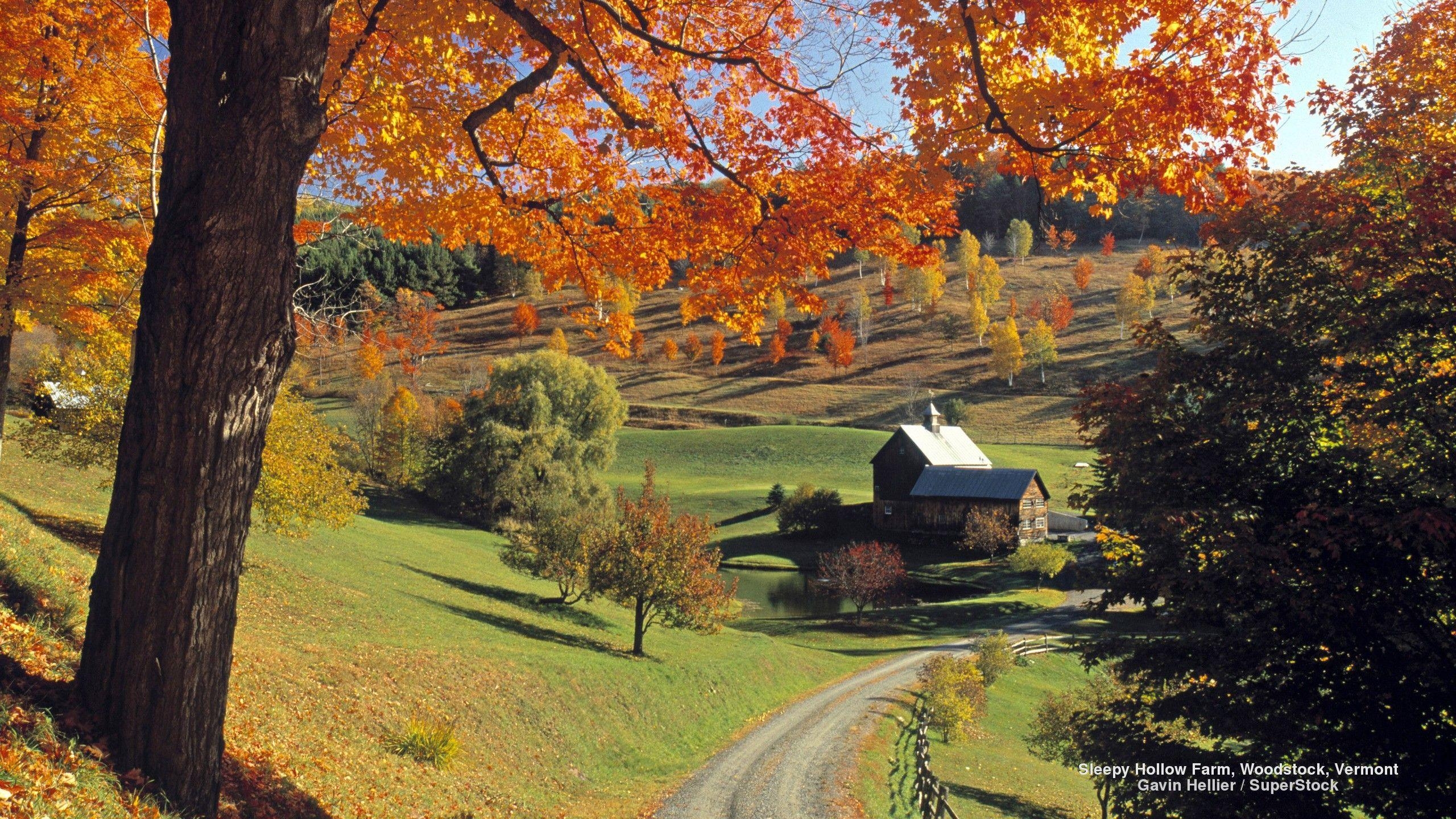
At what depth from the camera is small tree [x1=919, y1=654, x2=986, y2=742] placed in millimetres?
25812

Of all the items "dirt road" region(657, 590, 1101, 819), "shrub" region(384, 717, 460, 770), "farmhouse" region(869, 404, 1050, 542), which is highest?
"farmhouse" region(869, 404, 1050, 542)

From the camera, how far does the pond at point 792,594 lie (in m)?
46.8

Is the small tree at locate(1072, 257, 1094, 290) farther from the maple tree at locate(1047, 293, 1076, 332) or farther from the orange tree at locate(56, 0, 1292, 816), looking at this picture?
the orange tree at locate(56, 0, 1292, 816)

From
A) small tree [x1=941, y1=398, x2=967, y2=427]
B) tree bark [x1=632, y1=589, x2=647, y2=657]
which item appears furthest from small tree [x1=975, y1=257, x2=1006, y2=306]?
tree bark [x1=632, y1=589, x2=647, y2=657]

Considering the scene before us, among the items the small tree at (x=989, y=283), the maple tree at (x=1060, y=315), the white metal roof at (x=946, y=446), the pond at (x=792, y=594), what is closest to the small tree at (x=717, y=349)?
the small tree at (x=989, y=283)

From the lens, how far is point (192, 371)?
4832 mm

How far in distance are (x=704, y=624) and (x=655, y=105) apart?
21.8 metres

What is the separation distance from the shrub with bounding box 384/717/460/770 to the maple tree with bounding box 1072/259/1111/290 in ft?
431

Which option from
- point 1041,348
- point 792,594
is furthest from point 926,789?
point 1041,348

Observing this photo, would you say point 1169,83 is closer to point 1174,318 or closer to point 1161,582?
point 1161,582

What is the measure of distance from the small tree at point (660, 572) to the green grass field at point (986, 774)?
6.84 metres

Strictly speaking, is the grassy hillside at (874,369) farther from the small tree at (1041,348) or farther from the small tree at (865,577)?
the small tree at (865,577)

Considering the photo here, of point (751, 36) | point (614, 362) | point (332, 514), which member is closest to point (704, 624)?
point (332, 514)

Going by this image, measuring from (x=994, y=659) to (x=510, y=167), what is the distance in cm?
2767
